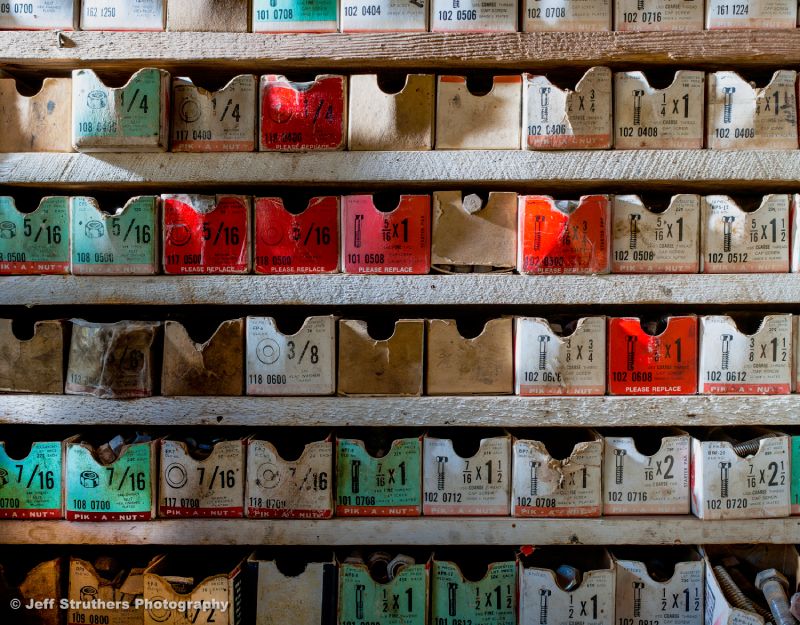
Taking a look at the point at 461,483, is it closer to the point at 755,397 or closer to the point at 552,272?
the point at 552,272

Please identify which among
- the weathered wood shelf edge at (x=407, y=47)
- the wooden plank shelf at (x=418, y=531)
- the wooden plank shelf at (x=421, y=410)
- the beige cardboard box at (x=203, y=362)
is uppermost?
the weathered wood shelf edge at (x=407, y=47)

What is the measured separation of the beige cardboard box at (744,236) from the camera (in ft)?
4.33

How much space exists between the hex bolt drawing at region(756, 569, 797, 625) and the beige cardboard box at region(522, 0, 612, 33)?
53.6 inches

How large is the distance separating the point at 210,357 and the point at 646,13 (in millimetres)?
1293

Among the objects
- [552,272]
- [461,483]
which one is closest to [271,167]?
[552,272]

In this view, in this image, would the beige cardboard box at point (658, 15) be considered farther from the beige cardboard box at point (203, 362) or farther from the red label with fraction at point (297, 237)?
the beige cardboard box at point (203, 362)

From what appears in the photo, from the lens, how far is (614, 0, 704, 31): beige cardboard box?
1.34m

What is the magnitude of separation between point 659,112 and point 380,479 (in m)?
1.07

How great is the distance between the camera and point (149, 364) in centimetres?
134

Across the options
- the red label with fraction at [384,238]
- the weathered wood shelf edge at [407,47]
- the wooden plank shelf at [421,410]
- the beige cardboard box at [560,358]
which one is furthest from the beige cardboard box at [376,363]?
the weathered wood shelf edge at [407,47]

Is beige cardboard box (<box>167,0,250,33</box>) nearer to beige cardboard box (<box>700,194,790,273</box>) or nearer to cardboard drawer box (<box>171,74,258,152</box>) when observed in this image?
cardboard drawer box (<box>171,74,258,152</box>)

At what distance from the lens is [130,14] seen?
4.43 ft

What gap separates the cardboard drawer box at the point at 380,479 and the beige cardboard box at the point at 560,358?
308mm

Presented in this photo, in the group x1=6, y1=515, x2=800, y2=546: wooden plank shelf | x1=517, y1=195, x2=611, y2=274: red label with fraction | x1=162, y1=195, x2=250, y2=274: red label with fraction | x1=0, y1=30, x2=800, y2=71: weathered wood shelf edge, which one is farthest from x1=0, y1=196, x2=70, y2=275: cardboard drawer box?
x1=517, y1=195, x2=611, y2=274: red label with fraction
